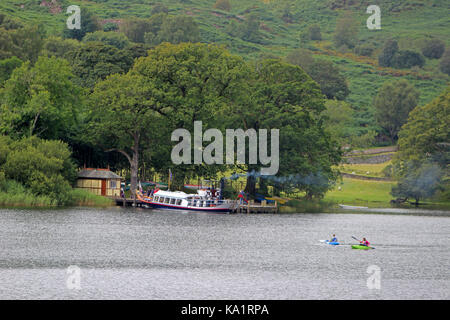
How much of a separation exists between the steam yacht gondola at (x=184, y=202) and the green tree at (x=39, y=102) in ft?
57.4

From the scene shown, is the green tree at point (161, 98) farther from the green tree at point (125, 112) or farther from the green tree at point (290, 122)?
the green tree at point (290, 122)

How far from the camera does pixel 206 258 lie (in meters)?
63.0

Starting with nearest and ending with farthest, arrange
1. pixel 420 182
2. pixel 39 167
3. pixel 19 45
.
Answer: pixel 39 167
pixel 420 182
pixel 19 45

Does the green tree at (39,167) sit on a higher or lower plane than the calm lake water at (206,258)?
higher

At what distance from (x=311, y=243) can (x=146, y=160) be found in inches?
2077

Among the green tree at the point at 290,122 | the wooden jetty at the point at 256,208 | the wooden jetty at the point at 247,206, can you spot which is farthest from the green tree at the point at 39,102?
the wooden jetty at the point at 256,208

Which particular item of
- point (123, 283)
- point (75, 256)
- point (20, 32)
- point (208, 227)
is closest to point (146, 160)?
point (208, 227)

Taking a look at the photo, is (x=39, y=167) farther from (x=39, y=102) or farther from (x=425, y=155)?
(x=425, y=155)

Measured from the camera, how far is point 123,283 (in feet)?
165

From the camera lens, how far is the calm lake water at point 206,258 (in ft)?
162

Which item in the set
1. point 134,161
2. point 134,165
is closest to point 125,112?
point 134,161

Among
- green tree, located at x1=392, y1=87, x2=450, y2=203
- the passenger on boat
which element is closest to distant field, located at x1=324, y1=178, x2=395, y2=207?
green tree, located at x1=392, y1=87, x2=450, y2=203

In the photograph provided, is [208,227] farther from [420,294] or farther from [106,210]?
[420,294]

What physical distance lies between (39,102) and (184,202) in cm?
2642
